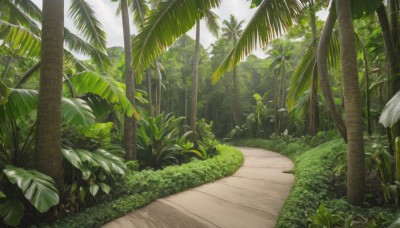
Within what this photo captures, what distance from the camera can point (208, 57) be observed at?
24828 mm

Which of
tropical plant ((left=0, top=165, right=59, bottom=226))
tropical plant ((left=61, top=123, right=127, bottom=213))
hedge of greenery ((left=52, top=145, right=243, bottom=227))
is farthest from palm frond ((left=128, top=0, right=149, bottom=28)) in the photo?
tropical plant ((left=0, top=165, right=59, bottom=226))

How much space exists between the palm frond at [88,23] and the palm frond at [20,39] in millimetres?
2886

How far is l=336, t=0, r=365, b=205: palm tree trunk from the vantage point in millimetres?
3047

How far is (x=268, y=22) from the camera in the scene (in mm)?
4141

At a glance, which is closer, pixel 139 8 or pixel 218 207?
pixel 218 207

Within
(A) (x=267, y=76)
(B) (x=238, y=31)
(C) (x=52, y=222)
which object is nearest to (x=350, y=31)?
(C) (x=52, y=222)

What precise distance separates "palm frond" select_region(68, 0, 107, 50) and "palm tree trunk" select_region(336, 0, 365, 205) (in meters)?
7.41

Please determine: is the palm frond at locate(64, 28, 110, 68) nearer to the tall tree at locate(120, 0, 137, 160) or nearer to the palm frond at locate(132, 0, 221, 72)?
the tall tree at locate(120, 0, 137, 160)

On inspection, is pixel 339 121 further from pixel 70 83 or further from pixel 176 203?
pixel 70 83

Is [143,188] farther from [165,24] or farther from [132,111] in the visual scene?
[165,24]

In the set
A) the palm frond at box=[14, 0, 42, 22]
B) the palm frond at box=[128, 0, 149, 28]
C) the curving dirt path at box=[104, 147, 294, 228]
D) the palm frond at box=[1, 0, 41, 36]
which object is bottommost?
the curving dirt path at box=[104, 147, 294, 228]

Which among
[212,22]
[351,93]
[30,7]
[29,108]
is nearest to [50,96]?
[29,108]

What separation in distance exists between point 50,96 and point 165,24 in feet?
6.49

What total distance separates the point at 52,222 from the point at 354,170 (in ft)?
13.8
